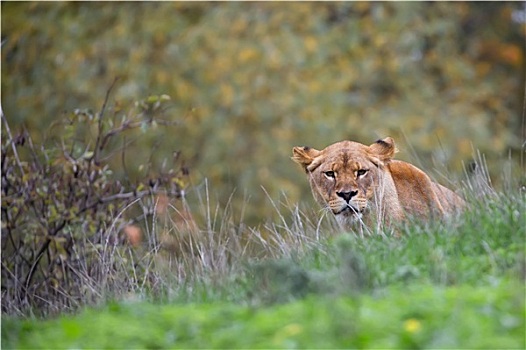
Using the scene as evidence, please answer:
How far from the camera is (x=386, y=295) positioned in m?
6.21

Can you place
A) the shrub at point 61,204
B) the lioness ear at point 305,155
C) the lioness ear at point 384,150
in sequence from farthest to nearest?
the shrub at point 61,204 → the lioness ear at point 305,155 → the lioness ear at point 384,150

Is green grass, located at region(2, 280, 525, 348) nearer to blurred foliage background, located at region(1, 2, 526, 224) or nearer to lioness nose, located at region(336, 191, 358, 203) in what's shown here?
lioness nose, located at region(336, 191, 358, 203)

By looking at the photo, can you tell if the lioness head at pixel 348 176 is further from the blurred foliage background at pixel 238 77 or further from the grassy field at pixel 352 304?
the blurred foliage background at pixel 238 77

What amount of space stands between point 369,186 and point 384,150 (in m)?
0.46

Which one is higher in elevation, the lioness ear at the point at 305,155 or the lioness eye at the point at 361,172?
the lioness ear at the point at 305,155

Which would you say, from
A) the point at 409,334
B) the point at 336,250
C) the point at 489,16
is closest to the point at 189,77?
the point at 489,16

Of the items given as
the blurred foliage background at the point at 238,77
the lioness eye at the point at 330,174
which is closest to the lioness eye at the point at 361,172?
the lioness eye at the point at 330,174

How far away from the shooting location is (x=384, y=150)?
9328mm

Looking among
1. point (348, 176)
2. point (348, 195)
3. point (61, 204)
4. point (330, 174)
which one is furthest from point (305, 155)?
point (61, 204)

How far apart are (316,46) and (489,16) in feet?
20.4

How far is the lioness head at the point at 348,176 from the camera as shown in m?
8.93

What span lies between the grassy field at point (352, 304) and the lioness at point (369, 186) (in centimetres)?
134

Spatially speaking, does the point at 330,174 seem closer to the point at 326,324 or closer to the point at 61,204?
the point at 61,204

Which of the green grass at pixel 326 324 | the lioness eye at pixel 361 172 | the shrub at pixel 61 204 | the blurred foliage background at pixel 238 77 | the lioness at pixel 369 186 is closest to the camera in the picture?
the green grass at pixel 326 324
